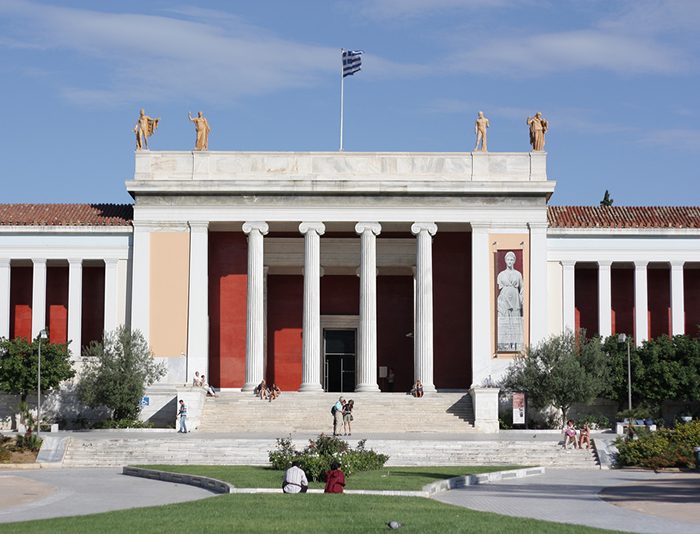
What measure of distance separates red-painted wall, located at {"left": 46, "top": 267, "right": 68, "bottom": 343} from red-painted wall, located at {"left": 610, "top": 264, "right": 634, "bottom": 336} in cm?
2534

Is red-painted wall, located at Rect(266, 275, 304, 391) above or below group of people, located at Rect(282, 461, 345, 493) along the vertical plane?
above

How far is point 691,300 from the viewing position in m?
60.1

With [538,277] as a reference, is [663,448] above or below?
below

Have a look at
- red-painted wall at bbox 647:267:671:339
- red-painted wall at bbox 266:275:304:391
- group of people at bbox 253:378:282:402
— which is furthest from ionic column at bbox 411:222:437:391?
red-painted wall at bbox 647:267:671:339

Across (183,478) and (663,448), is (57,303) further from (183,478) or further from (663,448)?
(663,448)

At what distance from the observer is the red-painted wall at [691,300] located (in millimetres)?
59719

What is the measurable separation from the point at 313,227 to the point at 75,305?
11.2m

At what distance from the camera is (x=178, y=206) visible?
5794cm

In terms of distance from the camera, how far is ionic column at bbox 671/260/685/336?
57.9 m

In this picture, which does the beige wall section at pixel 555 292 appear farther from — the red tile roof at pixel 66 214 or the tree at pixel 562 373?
the red tile roof at pixel 66 214

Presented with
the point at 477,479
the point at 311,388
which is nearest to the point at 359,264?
the point at 311,388

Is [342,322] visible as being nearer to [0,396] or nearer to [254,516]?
[0,396]

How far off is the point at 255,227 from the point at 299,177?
298cm

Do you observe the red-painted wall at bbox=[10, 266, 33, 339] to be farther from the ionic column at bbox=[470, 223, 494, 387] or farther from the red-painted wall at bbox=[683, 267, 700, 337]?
the red-painted wall at bbox=[683, 267, 700, 337]
